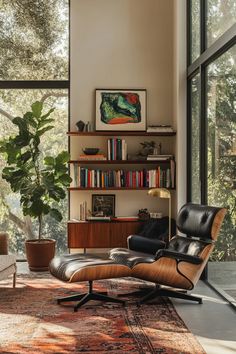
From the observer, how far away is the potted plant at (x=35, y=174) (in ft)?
22.4

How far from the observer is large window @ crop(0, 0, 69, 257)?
7.48 m

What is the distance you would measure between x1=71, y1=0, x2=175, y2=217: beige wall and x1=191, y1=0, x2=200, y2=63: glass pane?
70 cm

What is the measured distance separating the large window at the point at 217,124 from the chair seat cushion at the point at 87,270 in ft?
3.46

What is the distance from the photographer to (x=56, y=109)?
24.9 feet

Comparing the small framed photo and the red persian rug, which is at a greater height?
the small framed photo

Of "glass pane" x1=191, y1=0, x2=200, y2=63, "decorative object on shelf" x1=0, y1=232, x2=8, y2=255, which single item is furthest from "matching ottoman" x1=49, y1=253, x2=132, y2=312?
"glass pane" x1=191, y1=0, x2=200, y2=63

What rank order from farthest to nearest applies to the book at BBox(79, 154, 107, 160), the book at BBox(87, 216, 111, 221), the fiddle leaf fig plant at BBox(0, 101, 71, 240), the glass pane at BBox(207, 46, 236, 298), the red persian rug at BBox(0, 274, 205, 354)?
the book at BBox(79, 154, 107, 160), the book at BBox(87, 216, 111, 221), the fiddle leaf fig plant at BBox(0, 101, 71, 240), the glass pane at BBox(207, 46, 236, 298), the red persian rug at BBox(0, 274, 205, 354)

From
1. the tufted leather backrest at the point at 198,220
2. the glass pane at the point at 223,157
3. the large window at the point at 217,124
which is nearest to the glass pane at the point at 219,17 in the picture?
the large window at the point at 217,124

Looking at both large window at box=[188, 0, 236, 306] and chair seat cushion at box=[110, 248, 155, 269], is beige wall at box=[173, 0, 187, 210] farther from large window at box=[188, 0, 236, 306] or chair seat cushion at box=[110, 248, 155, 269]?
chair seat cushion at box=[110, 248, 155, 269]

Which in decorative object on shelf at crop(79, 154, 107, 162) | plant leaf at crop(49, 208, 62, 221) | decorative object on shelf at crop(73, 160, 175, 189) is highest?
decorative object on shelf at crop(79, 154, 107, 162)

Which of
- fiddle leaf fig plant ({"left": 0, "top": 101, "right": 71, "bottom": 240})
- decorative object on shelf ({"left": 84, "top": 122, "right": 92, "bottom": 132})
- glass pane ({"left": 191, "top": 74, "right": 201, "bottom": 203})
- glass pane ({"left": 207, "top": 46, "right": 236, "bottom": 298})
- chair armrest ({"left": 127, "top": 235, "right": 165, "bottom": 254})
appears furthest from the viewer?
decorative object on shelf ({"left": 84, "top": 122, "right": 92, "bottom": 132})

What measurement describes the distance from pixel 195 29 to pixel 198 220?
2.61m

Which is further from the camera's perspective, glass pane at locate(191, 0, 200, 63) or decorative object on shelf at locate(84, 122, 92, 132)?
decorative object on shelf at locate(84, 122, 92, 132)

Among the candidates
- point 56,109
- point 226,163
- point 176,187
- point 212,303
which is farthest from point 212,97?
point 56,109
